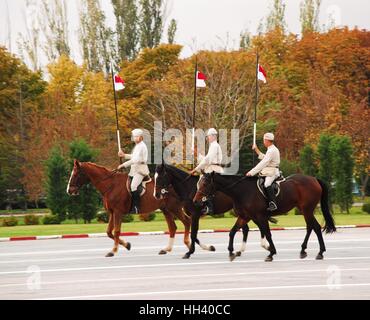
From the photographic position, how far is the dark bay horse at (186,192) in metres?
22.1

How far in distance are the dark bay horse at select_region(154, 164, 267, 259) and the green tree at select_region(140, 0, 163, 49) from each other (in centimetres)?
6076

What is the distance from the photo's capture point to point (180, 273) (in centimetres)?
1786

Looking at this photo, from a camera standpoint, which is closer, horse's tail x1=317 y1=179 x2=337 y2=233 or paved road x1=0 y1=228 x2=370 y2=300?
paved road x1=0 y1=228 x2=370 y2=300

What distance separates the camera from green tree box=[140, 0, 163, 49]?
272 feet

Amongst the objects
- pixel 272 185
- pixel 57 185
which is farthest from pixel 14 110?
pixel 272 185

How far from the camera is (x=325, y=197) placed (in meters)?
22.4

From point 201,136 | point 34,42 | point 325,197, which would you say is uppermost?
point 34,42

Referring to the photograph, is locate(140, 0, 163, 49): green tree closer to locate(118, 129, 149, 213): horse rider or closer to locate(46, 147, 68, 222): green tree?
locate(46, 147, 68, 222): green tree

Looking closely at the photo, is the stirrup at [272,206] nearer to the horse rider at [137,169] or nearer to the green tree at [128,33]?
the horse rider at [137,169]

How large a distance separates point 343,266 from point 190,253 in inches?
153

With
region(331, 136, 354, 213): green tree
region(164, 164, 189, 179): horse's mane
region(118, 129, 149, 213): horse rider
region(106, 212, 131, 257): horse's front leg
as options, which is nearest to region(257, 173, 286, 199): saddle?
region(164, 164, 189, 179): horse's mane

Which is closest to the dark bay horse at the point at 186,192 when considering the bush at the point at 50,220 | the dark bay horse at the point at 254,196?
the dark bay horse at the point at 254,196
